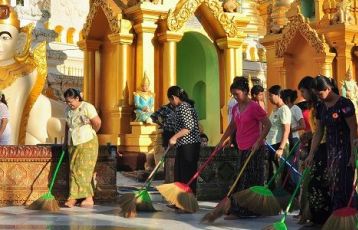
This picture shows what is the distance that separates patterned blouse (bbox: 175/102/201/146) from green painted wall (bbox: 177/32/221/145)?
18.2 ft

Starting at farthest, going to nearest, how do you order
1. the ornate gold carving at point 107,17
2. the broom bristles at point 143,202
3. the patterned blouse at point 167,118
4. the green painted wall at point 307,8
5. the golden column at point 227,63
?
the green painted wall at point 307,8 → the golden column at point 227,63 → the ornate gold carving at point 107,17 → the patterned blouse at point 167,118 → the broom bristles at point 143,202

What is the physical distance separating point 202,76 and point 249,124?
7075 mm

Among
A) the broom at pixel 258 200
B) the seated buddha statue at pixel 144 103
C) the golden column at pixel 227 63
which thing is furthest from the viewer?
the golden column at pixel 227 63

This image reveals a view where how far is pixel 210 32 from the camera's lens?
12664 mm

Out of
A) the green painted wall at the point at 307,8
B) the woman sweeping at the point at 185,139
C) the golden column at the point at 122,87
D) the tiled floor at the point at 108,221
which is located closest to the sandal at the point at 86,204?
the tiled floor at the point at 108,221

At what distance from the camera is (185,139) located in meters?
7.10

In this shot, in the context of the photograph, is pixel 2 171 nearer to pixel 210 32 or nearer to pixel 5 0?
pixel 5 0

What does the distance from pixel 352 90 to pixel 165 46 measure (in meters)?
3.65

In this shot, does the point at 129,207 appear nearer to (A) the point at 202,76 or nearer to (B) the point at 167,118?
(B) the point at 167,118

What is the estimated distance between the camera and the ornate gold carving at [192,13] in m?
11.6

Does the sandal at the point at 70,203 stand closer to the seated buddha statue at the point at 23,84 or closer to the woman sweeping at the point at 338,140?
the seated buddha statue at the point at 23,84

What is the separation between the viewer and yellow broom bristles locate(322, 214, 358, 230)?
5055 millimetres

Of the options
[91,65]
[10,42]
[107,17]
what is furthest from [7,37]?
[91,65]

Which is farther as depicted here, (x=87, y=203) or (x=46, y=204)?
(x=87, y=203)
